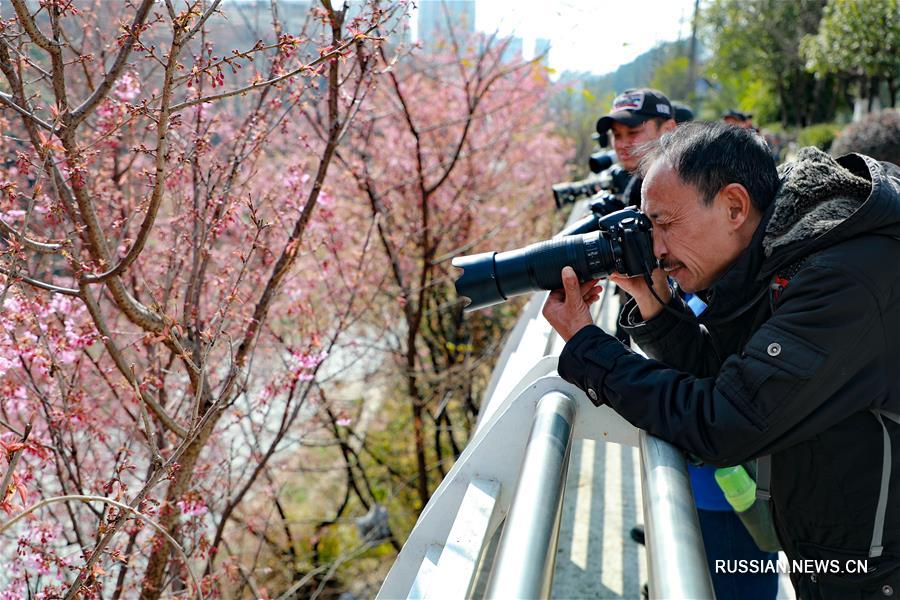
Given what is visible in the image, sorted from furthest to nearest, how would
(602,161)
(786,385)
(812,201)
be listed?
(602,161) → (812,201) → (786,385)

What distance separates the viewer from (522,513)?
0.89m

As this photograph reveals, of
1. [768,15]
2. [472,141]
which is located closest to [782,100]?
[768,15]

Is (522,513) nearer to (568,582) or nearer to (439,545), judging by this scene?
(439,545)

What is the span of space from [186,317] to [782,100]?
23.1 m

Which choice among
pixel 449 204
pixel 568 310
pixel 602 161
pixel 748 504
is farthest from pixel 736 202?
pixel 449 204

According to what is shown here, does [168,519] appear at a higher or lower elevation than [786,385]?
lower

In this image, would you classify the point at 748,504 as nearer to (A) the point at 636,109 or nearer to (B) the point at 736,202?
(B) the point at 736,202

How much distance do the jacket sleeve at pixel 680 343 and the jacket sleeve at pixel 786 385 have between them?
1.06 ft

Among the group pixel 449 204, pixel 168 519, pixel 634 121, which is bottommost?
pixel 168 519

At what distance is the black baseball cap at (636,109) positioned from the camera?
273 cm

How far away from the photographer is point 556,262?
1.54 meters

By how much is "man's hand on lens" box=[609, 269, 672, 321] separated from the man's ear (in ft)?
0.70

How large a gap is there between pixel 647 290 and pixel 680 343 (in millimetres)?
140

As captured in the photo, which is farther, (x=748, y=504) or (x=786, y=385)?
(x=748, y=504)
